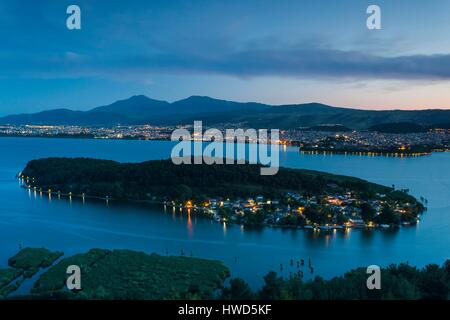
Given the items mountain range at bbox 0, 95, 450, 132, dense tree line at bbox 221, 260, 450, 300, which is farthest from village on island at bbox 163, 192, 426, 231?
mountain range at bbox 0, 95, 450, 132

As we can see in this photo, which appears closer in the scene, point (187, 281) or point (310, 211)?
point (187, 281)

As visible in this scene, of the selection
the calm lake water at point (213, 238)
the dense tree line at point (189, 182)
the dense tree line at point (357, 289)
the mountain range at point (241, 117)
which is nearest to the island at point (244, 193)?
the dense tree line at point (189, 182)

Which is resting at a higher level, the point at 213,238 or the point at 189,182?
the point at 189,182

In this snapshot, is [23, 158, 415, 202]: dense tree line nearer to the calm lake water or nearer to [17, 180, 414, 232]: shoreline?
[17, 180, 414, 232]: shoreline

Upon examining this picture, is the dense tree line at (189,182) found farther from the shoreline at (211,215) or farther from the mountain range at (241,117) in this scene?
the mountain range at (241,117)

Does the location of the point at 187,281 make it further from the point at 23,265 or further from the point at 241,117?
the point at 241,117

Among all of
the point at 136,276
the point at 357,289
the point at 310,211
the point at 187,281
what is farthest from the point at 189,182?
the point at 357,289

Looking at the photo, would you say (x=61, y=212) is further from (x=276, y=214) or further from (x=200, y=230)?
(x=276, y=214)
